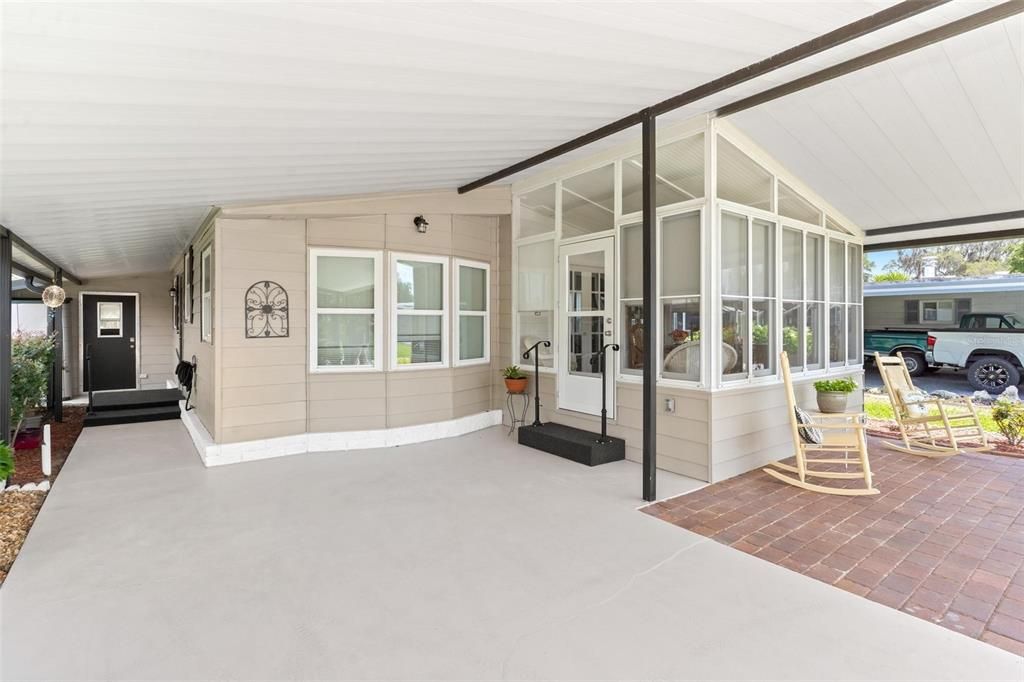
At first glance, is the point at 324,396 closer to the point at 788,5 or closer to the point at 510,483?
the point at 510,483

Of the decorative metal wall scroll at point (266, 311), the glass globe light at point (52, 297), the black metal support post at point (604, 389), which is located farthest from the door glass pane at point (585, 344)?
the glass globe light at point (52, 297)

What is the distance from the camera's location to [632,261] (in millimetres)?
5008

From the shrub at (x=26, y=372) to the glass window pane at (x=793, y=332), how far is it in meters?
8.00

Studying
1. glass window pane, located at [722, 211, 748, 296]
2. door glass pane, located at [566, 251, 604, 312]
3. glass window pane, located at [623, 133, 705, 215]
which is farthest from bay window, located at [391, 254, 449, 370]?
glass window pane, located at [722, 211, 748, 296]

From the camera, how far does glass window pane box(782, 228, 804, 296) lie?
208 inches

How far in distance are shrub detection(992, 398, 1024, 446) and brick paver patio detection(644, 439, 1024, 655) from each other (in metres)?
1.03

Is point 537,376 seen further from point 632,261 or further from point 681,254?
point 681,254

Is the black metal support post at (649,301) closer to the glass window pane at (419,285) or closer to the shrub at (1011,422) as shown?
the glass window pane at (419,285)

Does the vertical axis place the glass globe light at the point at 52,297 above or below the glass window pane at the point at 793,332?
above

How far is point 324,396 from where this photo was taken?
5547 mm

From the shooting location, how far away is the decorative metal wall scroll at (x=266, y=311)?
5176 millimetres

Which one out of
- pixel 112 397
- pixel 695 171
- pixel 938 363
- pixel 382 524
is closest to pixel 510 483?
pixel 382 524

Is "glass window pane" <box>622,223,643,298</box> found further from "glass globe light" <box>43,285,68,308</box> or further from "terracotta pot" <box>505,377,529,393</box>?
"glass globe light" <box>43,285,68,308</box>

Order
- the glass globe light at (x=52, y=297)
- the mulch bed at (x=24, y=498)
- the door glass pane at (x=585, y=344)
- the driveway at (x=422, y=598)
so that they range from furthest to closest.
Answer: the glass globe light at (x=52, y=297)
the door glass pane at (x=585, y=344)
the mulch bed at (x=24, y=498)
the driveway at (x=422, y=598)
